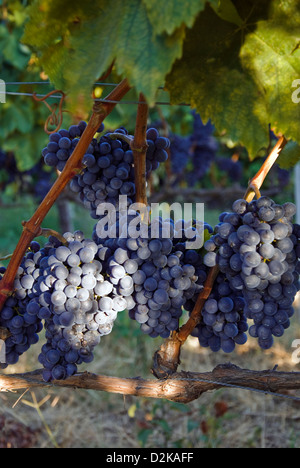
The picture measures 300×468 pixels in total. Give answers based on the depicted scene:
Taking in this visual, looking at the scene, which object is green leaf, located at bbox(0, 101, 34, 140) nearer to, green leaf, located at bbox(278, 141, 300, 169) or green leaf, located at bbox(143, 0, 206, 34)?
green leaf, located at bbox(278, 141, 300, 169)

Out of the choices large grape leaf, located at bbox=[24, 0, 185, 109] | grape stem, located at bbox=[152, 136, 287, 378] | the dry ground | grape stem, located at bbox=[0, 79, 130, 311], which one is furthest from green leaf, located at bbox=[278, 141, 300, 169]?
the dry ground

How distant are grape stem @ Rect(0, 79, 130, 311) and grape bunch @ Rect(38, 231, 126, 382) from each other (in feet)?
0.14

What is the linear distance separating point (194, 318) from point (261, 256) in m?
0.17

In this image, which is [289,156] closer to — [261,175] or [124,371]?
[261,175]

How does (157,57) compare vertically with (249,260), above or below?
above

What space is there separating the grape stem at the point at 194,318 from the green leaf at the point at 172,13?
30 centimetres

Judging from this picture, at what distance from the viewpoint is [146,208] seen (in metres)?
0.81

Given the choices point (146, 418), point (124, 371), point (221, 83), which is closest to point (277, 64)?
point (221, 83)

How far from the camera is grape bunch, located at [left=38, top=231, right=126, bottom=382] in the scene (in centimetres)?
72

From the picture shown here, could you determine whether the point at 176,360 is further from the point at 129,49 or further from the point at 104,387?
the point at 129,49

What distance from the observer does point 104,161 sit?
0.82 m

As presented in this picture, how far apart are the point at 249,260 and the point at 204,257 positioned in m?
0.08

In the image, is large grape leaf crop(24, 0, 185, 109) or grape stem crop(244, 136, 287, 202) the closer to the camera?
large grape leaf crop(24, 0, 185, 109)

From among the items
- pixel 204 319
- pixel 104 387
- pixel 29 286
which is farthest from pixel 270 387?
pixel 29 286
